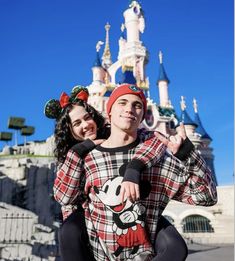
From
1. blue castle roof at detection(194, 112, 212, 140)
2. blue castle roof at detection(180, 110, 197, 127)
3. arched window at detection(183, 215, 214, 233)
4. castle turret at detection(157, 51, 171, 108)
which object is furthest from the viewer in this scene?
castle turret at detection(157, 51, 171, 108)

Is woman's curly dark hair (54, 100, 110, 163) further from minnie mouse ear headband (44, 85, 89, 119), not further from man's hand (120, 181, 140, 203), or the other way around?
man's hand (120, 181, 140, 203)

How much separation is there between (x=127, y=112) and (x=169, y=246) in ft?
2.61

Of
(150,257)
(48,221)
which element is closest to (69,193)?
(150,257)

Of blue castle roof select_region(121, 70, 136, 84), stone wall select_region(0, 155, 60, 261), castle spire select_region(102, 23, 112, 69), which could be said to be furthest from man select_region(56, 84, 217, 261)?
castle spire select_region(102, 23, 112, 69)

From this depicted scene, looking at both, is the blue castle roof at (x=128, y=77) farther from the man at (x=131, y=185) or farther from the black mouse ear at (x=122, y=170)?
the black mouse ear at (x=122, y=170)

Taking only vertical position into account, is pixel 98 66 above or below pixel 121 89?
above

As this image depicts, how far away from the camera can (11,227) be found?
24.4 ft

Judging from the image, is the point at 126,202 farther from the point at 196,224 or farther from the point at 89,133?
the point at 196,224

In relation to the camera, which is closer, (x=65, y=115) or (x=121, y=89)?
(x=121, y=89)

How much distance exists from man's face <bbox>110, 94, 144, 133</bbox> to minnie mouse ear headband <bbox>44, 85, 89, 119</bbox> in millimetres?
516

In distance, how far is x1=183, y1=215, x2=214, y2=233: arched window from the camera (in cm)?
2169

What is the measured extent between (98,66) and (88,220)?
32671 mm

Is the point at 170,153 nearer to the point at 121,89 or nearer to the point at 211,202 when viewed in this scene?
the point at 211,202

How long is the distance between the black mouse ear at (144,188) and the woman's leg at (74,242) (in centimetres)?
40
